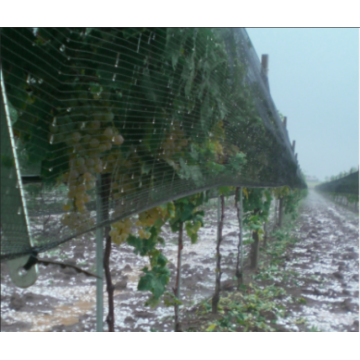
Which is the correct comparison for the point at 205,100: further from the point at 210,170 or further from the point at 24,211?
the point at 24,211

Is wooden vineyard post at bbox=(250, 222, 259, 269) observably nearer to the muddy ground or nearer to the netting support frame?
the muddy ground

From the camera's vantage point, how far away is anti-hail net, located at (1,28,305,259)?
745 mm

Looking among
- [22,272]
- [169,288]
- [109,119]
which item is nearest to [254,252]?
[169,288]

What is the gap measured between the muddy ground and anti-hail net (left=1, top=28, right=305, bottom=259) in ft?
Answer: 2.23

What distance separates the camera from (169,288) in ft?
12.2

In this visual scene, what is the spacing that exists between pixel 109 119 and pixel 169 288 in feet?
9.83

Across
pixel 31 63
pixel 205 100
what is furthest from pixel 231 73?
pixel 31 63

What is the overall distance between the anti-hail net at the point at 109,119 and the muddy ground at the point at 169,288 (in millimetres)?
681

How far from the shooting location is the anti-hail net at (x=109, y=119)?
745 millimetres

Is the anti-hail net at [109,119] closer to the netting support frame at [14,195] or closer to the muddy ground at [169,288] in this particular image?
the netting support frame at [14,195]

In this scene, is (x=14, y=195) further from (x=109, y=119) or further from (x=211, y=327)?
(x=211, y=327)

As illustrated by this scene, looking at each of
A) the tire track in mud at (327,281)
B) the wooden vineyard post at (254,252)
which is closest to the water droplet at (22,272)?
the tire track in mud at (327,281)

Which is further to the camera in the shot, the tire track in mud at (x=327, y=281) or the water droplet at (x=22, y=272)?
the tire track in mud at (x=327, y=281)

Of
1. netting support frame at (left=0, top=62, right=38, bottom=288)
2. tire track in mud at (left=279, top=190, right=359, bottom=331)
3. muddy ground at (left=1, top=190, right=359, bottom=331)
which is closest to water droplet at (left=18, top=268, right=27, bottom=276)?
netting support frame at (left=0, top=62, right=38, bottom=288)
